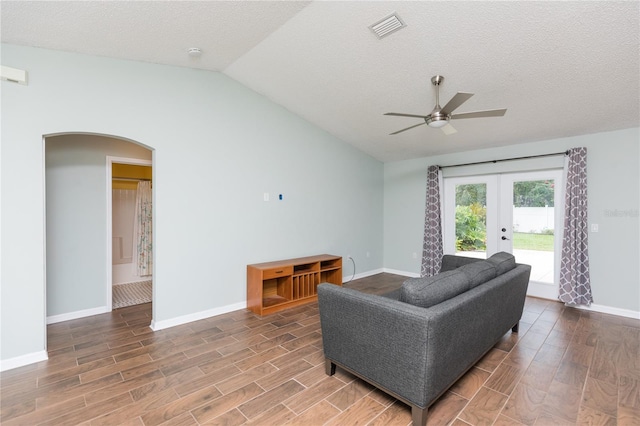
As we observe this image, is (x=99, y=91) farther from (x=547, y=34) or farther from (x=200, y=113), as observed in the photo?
(x=547, y=34)

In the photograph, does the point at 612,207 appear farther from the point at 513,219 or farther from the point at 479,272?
the point at 479,272

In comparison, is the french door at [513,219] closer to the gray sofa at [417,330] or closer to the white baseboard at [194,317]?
the gray sofa at [417,330]

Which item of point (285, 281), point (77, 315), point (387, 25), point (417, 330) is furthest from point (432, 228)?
point (77, 315)

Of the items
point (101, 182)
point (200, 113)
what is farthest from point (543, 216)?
point (101, 182)

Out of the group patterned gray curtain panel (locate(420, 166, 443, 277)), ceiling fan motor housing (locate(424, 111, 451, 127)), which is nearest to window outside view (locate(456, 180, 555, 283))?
patterned gray curtain panel (locate(420, 166, 443, 277))

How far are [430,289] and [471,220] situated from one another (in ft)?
12.7

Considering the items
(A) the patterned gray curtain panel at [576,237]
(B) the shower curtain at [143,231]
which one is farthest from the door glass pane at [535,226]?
(B) the shower curtain at [143,231]

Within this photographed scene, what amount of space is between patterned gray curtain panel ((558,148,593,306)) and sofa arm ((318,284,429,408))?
361cm

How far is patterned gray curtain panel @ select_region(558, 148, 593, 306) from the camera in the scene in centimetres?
397

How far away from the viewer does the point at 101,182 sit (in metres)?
3.76

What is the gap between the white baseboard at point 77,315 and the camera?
348cm

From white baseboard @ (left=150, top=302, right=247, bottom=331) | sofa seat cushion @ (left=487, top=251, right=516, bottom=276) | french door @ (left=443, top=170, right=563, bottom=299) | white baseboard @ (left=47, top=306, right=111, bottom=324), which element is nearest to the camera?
sofa seat cushion @ (left=487, top=251, right=516, bottom=276)

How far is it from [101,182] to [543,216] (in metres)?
6.22

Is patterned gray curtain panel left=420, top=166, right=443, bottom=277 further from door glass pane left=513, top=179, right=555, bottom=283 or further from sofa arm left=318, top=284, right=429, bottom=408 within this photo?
sofa arm left=318, top=284, right=429, bottom=408
